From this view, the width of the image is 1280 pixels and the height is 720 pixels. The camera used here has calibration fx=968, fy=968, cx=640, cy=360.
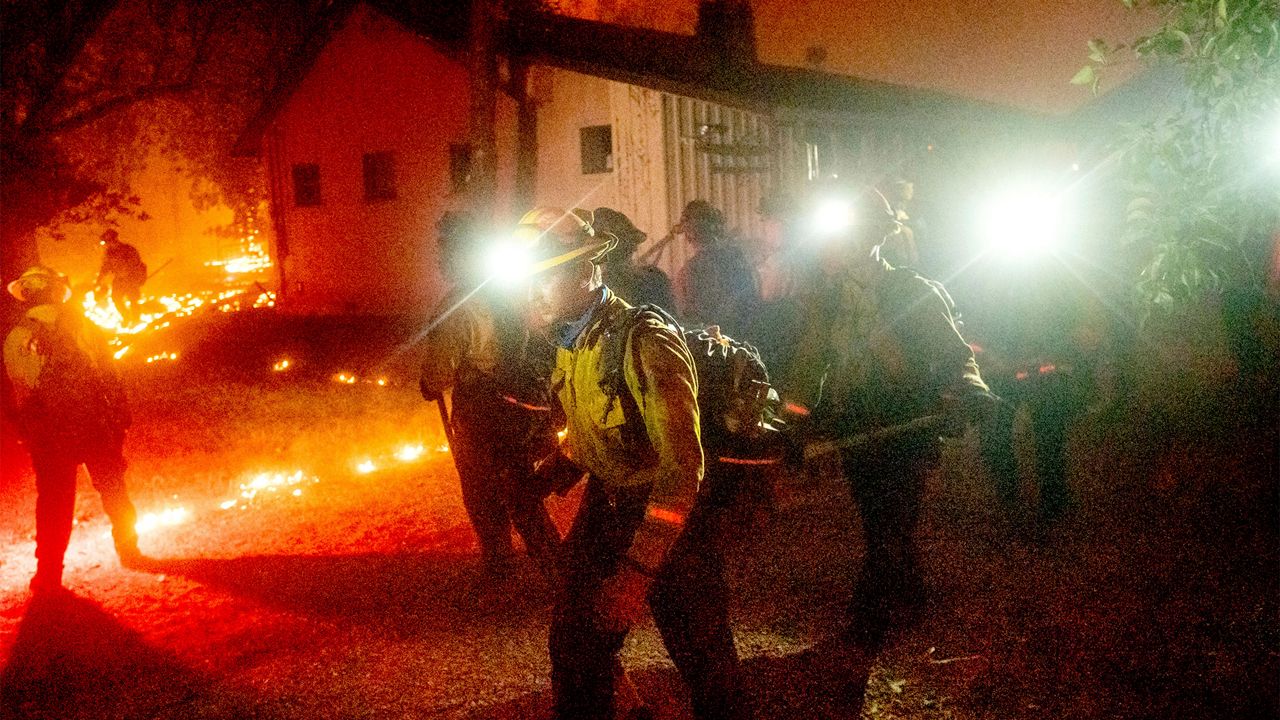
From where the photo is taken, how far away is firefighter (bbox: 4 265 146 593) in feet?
19.4

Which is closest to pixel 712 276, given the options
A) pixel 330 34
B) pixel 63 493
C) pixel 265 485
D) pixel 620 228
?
pixel 620 228

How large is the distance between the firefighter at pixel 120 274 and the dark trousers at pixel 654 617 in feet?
50.5

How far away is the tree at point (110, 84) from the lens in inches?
492

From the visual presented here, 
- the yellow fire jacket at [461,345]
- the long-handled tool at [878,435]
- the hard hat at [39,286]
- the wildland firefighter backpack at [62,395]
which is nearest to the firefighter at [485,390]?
the yellow fire jacket at [461,345]

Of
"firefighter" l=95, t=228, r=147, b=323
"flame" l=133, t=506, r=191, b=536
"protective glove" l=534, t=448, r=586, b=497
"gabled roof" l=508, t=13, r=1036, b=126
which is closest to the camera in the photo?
"protective glove" l=534, t=448, r=586, b=497

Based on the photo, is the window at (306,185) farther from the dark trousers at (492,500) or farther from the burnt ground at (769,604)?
the dark trousers at (492,500)

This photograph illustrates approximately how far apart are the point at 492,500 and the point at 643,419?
8.18 ft

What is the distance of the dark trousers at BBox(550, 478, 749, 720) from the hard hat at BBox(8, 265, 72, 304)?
4.39 metres

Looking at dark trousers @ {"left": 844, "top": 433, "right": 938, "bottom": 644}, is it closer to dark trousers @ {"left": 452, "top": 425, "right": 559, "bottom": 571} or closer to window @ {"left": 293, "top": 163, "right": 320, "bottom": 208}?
dark trousers @ {"left": 452, "top": 425, "right": 559, "bottom": 571}

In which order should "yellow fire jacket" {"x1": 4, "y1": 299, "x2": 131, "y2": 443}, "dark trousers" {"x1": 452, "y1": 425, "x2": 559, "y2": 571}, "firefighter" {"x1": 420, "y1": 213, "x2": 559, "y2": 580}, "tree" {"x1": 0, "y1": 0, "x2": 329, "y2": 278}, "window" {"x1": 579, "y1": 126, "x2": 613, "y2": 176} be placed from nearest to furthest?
1. "dark trousers" {"x1": 452, "y1": 425, "x2": 559, "y2": 571}
2. "firefighter" {"x1": 420, "y1": 213, "x2": 559, "y2": 580}
3. "yellow fire jacket" {"x1": 4, "y1": 299, "x2": 131, "y2": 443}
4. "tree" {"x1": 0, "y1": 0, "x2": 329, "y2": 278}
5. "window" {"x1": 579, "y1": 126, "x2": 613, "y2": 176}

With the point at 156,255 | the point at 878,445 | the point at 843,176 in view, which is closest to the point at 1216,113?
the point at 878,445

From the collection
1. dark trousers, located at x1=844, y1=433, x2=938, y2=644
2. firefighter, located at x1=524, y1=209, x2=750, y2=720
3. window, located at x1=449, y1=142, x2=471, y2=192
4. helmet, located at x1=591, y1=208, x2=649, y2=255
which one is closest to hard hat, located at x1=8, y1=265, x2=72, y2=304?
helmet, located at x1=591, y1=208, x2=649, y2=255

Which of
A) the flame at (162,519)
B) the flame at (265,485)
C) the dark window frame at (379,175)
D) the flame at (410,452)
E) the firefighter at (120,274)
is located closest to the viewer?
the flame at (162,519)

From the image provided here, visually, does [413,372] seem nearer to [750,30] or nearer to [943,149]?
[750,30]
